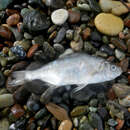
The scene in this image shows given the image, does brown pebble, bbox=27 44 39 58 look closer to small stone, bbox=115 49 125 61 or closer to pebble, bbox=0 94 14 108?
pebble, bbox=0 94 14 108

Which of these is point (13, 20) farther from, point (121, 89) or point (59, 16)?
point (121, 89)

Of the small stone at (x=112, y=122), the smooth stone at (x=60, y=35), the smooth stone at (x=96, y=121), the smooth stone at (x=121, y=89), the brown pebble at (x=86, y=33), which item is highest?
the smooth stone at (x=60, y=35)

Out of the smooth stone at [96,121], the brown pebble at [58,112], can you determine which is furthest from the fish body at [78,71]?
the smooth stone at [96,121]

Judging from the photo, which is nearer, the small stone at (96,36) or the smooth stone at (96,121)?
the smooth stone at (96,121)

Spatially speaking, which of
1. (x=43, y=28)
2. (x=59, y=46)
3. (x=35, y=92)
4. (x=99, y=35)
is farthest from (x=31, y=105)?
(x=99, y=35)

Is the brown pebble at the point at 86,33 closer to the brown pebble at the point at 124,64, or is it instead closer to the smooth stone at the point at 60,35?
the smooth stone at the point at 60,35

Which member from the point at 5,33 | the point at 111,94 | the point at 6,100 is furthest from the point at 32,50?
the point at 111,94

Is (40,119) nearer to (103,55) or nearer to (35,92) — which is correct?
(35,92)
